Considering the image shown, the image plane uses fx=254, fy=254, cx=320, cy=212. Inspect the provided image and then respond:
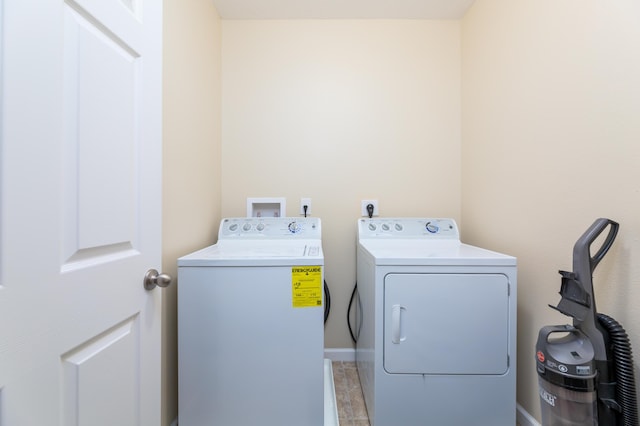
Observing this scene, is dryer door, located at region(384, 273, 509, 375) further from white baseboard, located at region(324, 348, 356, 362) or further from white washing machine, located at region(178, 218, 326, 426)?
white baseboard, located at region(324, 348, 356, 362)

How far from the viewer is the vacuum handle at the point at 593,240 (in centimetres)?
82

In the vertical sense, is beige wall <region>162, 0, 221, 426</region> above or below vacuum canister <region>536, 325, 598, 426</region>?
above

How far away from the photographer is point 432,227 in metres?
1.71

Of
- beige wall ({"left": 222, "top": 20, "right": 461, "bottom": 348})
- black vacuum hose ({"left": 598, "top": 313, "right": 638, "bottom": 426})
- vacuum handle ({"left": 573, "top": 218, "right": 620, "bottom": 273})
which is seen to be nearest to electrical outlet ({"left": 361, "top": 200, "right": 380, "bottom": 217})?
beige wall ({"left": 222, "top": 20, "right": 461, "bottom": 348})

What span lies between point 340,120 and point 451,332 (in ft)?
4.79

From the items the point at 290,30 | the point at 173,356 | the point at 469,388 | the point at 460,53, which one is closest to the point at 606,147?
the point at 469,388

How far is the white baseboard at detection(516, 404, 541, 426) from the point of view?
1.21m

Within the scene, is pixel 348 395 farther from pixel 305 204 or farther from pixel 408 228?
pixel 305 204

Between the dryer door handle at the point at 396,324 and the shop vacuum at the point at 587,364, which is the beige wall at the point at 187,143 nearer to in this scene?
the dryer door handle at the point at 396,324

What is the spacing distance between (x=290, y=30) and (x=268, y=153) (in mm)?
894

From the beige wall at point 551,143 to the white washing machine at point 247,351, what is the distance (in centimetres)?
106

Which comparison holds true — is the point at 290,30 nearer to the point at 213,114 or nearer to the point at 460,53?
the point at 213,114

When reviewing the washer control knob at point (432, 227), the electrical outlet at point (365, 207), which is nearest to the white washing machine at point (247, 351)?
the electrical outlet at point (365, 207)

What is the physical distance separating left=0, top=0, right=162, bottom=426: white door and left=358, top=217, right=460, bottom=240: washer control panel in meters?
1.22
